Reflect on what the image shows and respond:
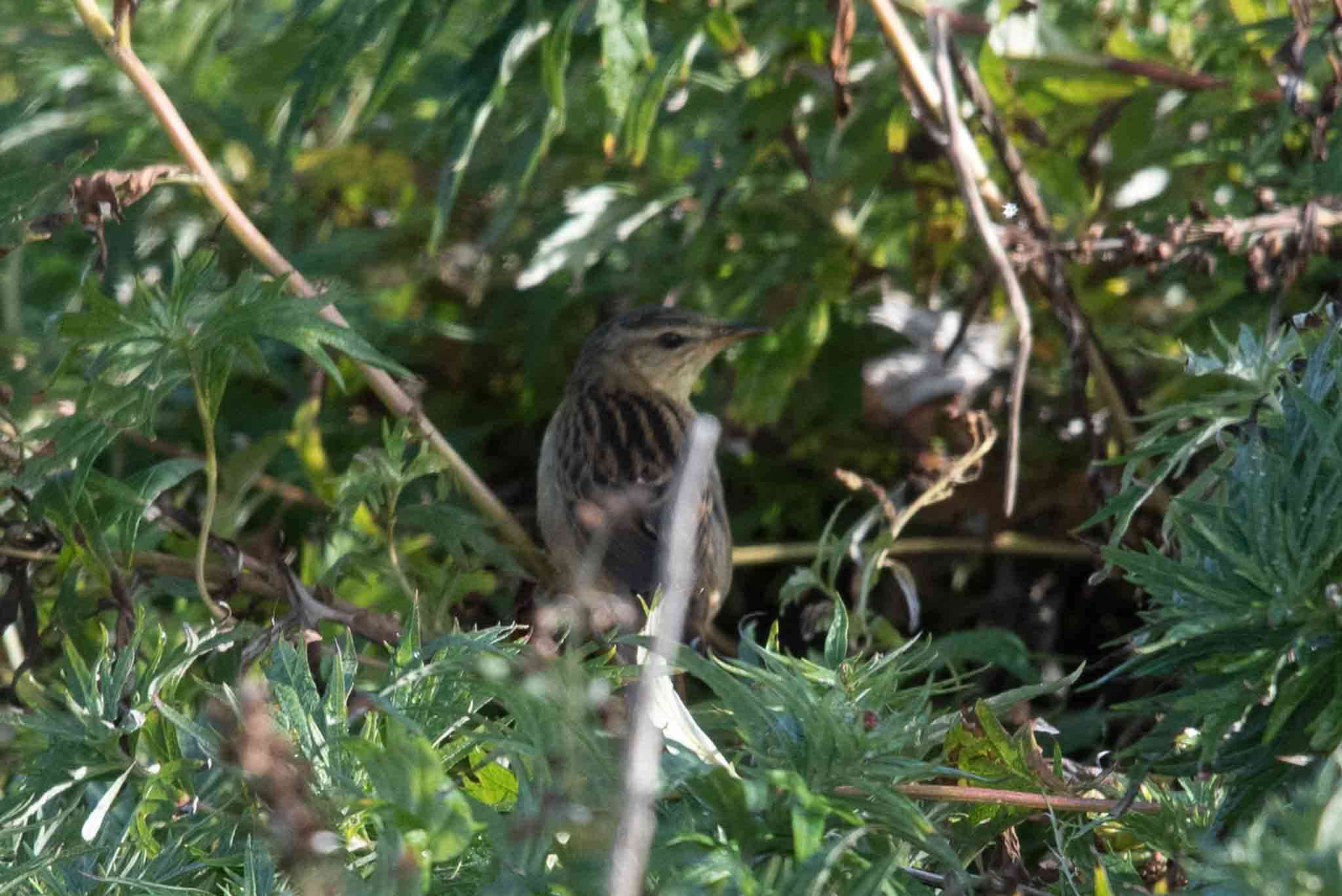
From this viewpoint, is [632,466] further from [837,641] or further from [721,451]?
[837,641]

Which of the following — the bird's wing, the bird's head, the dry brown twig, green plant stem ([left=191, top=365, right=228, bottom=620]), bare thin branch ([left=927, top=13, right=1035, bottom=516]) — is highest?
green plant stem ([left=191, top=365, right=228, bottom=620])

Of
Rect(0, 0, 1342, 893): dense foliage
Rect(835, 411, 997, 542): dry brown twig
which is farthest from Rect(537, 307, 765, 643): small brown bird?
Rect(835, 411, 997, 542): dry brown twig

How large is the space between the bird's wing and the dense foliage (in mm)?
221

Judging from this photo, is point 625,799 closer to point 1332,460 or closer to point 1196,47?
point 1332,460

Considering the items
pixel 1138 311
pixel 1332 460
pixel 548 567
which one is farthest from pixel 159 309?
pixel 1138 311

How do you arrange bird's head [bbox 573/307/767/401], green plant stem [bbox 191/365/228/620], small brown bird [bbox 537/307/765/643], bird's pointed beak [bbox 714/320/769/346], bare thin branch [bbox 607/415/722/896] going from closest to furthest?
bare thin branch [bbox 607/415/722/896] < green plant stem [bbox 191/365/228/620] < small brown bird [bbox 537/307/765/643] < bird's pointed beak [bbox 714/320/769/346] < bird's head [bbox 573/307/767/401]

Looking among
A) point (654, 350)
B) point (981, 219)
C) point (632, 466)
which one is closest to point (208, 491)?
point (981, 219)

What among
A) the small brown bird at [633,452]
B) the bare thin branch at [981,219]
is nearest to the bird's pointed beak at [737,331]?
the small brown bird at [633,452]

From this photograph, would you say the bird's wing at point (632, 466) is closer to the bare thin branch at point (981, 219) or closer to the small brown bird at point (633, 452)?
the small brown bird at point (633, 452)

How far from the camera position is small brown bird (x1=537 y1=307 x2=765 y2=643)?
4.00m

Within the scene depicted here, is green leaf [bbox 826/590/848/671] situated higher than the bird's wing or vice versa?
green leaf [bbox 826/590/848/671]

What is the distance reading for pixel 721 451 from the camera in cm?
464

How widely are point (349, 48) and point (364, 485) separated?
102cm

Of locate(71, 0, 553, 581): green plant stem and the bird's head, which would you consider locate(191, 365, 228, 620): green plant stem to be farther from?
the bird's head
